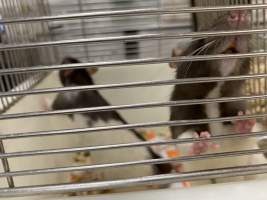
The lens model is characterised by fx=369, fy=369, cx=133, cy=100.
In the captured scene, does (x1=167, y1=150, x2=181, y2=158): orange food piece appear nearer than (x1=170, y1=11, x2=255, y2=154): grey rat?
No

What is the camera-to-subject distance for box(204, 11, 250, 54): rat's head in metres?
0.74

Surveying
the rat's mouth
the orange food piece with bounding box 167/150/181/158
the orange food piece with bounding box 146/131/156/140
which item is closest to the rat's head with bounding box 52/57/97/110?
the orange food piece with bounding box 146/131/156/140

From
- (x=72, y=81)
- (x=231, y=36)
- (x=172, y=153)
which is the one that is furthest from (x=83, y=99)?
(x=231, y=36)

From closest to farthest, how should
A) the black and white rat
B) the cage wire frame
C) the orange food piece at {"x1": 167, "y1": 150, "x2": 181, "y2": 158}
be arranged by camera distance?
the cage wire frame < the orange food piece at {"x1": 167, "y1": 150, "x2": 181, "y2": 158} < the black and white rat

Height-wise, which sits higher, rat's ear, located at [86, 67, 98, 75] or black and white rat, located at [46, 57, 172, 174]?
rat's ear, located at [86, 67, 98, 75]

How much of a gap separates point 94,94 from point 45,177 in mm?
613

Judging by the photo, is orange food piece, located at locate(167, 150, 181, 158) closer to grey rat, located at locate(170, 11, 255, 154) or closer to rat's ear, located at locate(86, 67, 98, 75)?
grey rat, located at locate(170, 11, 255, 154)

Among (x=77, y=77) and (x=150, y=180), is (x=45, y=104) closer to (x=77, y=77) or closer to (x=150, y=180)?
(x=77, y=77)

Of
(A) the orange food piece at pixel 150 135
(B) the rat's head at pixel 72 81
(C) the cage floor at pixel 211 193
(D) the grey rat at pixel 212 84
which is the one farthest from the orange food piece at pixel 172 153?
(B) the rat's head at pixel 72 81

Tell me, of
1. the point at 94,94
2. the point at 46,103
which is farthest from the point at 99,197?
the point at 94,94

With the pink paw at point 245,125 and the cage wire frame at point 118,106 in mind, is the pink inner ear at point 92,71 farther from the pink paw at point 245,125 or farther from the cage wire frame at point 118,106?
the cage wire frame at point 118,106

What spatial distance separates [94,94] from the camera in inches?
58.5

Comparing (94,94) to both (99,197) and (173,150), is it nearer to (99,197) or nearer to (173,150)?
(173,150)

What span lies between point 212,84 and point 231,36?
18 centimetres
